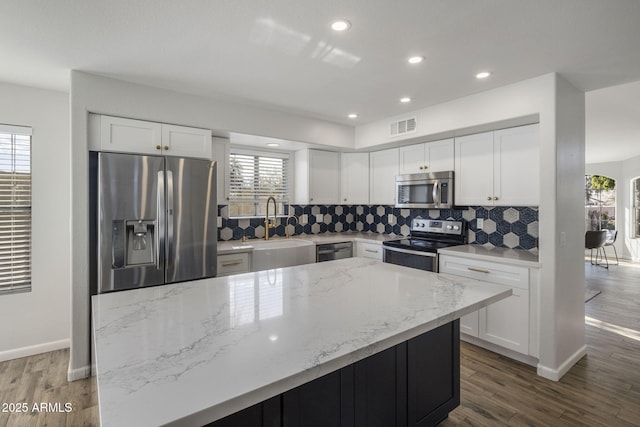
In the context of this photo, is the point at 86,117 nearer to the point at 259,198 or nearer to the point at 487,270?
the point at 259,198

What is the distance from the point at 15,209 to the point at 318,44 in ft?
10.3

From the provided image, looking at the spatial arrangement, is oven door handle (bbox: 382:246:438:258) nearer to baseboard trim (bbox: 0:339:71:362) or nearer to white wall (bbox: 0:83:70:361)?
white wall (bbox: 0:83:70:361)

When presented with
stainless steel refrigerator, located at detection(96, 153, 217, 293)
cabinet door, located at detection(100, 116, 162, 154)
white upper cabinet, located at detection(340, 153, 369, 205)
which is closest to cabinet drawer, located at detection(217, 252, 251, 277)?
stainless steel refrigerator, located at detection(96, 153, 217, 293)

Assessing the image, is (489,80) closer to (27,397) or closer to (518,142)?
(518,142)

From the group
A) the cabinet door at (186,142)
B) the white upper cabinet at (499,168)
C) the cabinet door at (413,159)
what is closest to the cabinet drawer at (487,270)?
the white upper cabinet at (499,168)

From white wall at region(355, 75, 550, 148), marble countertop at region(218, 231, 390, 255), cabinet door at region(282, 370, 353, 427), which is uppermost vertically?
white wall at region(355, 75, 550, 148)

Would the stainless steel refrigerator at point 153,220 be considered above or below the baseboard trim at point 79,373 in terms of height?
above

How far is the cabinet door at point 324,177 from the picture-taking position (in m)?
4.34

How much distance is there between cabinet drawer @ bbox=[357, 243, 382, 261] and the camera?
4055 millimetres

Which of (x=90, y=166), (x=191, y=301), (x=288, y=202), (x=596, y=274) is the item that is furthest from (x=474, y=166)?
(x=596, y=274)

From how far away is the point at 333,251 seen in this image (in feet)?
13.7

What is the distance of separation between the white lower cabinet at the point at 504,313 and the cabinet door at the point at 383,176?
136cm

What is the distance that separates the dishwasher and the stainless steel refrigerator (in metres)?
1.38

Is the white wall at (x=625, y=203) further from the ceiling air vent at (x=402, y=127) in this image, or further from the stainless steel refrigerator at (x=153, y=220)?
the stainless steel refrigerator at (x=153, y=220)
